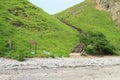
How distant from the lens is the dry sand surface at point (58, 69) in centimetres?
4050

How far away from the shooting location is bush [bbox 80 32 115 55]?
2621 inches

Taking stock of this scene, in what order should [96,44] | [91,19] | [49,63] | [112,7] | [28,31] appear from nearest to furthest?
[49,63] < [96,44] < [28,31] < [91,19] < [112,7]

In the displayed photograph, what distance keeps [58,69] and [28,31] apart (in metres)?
26.3

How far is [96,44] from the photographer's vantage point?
218 feet

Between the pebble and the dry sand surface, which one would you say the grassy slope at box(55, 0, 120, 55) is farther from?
the dry sand surface

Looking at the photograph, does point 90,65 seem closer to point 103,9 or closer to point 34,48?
point 34,48

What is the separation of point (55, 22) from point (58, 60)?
2794 centimetres

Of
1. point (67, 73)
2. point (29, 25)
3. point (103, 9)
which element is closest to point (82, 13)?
point (103, 9)

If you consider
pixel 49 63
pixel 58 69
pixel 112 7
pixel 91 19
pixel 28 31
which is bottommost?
pixel 58 69

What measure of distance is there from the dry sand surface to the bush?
A: 756 centimetres

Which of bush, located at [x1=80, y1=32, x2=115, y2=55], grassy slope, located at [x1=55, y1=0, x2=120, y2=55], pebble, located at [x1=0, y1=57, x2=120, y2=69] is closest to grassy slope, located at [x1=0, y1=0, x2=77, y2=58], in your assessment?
bush, located at [x1=80, y1=32, x2=115, y2=55]

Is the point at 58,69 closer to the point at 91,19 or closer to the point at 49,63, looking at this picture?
the point at 49,63

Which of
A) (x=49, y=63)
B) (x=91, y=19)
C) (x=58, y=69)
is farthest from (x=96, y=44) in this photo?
(x=91, y=19)

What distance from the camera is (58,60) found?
184ft
